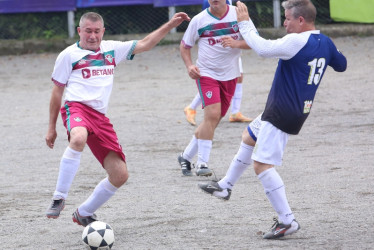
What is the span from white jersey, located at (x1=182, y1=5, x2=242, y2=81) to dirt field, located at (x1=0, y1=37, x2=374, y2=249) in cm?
115

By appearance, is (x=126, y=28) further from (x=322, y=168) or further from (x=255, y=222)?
(x=255, y=222)

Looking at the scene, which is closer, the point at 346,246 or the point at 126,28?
the point at 346,246

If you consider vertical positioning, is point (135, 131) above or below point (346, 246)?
below

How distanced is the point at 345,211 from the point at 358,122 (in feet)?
15.6

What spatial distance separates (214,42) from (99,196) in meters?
2.87

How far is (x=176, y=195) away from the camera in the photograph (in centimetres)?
762

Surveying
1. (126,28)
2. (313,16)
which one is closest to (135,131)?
(313,16)

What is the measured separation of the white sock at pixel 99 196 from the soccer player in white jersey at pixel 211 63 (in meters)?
2.35

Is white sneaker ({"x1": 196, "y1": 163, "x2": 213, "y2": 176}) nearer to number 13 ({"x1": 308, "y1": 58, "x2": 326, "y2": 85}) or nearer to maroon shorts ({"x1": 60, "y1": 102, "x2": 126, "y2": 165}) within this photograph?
maroon shorts ({"x1": 60, "y1": 102, "x2": 126, "y2": 165})

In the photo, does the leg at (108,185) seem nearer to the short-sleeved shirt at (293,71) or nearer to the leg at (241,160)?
the leg at (241,160)

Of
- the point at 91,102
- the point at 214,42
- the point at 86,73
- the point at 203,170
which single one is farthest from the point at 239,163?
the point at 214,42

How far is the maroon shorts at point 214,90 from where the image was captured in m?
8.48

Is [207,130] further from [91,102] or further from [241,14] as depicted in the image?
[241,14]

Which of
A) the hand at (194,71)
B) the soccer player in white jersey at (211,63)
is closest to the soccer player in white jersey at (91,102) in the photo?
the hand at (194,71)
